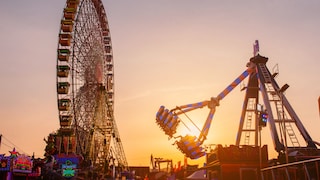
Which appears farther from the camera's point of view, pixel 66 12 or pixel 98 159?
pixel 98 159

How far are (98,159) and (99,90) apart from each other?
12.0m

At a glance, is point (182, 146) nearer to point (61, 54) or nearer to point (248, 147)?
point (248, 147)

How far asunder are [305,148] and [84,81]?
26772mm

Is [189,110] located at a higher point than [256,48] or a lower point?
lower

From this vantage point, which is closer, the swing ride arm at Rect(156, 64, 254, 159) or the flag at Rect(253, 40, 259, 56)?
the swing ride arm at Rect(156, 64, 254, 159)

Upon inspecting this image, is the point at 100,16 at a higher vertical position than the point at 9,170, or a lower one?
higher

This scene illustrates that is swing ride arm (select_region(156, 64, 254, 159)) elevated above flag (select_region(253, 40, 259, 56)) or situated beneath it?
situated beneath

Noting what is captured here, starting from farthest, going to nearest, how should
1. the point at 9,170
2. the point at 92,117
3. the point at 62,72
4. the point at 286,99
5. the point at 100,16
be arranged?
the point at 100,16 → the point at 92,117 → the point at 286,99 → the point at 62,72 → the point at 9,170

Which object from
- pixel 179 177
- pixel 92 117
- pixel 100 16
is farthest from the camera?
pixel 179 177

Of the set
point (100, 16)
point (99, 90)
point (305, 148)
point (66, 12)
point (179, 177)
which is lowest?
point (179, 177)

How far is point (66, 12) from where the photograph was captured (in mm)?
43875

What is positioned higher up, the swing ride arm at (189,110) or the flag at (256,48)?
the flag at (256,48)

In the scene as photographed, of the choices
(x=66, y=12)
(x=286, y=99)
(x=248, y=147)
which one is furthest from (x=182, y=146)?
(x=66, y=12)

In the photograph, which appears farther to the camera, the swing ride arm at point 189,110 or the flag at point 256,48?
the flag at point 256,48
